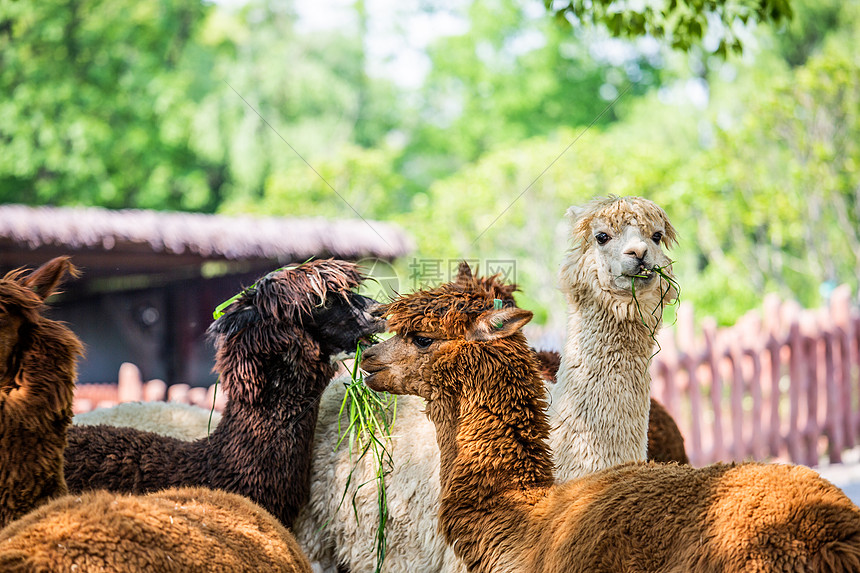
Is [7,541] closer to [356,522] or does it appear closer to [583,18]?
[356,522]

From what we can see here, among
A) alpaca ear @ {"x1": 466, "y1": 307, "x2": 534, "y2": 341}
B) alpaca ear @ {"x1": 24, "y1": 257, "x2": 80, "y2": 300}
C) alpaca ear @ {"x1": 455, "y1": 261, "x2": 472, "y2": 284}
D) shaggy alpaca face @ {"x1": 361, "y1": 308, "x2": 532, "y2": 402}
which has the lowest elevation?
shaggy alpaca face @ {"x1": 361, "y1": 308, "x2": 532, "y2": 402}

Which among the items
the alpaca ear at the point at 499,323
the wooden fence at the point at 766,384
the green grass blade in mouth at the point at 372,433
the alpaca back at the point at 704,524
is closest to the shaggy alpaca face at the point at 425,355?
the alpaca ear at the point at 499,323

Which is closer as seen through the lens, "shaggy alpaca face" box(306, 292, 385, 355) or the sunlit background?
"shaggy alpaca face" box(306, 292, 385, 355)

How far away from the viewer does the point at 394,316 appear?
278 cm

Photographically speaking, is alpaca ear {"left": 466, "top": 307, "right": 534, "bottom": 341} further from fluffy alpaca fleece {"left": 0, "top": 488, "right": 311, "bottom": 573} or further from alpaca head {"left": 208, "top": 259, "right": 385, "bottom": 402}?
fluffy alpaca fleece {"left": 0, "top": 488, "right": 311, "bottom": 573}

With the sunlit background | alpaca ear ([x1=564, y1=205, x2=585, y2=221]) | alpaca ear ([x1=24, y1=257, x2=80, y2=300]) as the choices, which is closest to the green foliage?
the sunlit background

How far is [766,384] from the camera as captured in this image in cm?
847

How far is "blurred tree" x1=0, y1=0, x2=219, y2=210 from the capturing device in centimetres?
1964

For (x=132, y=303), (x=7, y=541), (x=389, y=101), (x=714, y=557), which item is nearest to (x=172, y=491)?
(x=7, y=541)

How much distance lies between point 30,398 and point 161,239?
7835 millimetres

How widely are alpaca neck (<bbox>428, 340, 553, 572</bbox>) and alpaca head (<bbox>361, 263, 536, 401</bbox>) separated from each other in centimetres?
2

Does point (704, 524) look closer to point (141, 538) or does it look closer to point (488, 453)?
point (488, 453)

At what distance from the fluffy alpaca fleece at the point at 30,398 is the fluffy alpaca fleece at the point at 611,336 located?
1.82m

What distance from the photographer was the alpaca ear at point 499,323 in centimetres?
255
